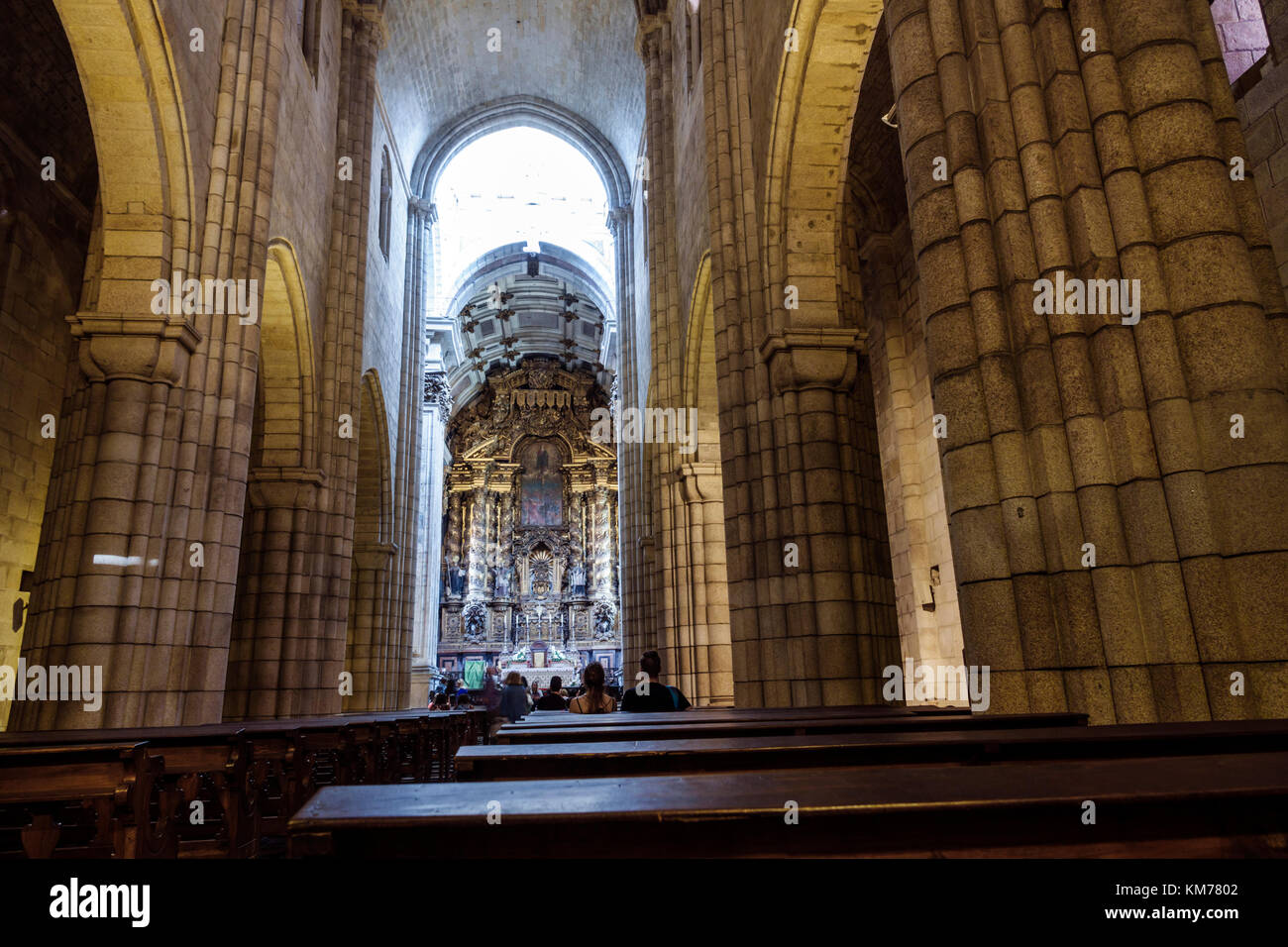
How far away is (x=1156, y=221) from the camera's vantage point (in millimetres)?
3369

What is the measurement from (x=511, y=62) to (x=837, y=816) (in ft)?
70.0

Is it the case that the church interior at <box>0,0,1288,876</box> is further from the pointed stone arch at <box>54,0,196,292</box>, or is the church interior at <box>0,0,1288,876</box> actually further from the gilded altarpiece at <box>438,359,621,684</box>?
the gilded altarpiece at <box>438,359,621,684</box>

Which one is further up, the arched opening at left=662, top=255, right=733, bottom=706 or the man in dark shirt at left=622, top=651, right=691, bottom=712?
the arched opening at left=662, top=255, right=733, bottom=706

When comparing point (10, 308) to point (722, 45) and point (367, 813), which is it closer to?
point (722, 45)

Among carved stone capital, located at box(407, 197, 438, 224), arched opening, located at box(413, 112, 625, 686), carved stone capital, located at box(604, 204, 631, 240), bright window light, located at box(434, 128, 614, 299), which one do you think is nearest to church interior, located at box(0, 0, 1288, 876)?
carved stone capital, located at box(407, 197, 438, 224)

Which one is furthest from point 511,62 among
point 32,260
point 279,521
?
point 279,521

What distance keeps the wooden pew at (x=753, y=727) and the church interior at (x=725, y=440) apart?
23 millimetres

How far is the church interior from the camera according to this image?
2.06 metres

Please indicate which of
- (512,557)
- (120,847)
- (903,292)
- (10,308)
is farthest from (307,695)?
(512,557)

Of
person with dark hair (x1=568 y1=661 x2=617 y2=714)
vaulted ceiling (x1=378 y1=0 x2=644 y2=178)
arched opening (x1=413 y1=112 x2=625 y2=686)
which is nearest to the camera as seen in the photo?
person with dark hair (x1=568 y1=661 x2=617 y2=714)

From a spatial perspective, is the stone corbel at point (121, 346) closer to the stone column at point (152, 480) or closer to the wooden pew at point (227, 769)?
the stone column at point (152, 480)

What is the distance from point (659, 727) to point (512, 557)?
103ft

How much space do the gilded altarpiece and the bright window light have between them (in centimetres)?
1054

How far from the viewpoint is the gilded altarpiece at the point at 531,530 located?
105 ft
